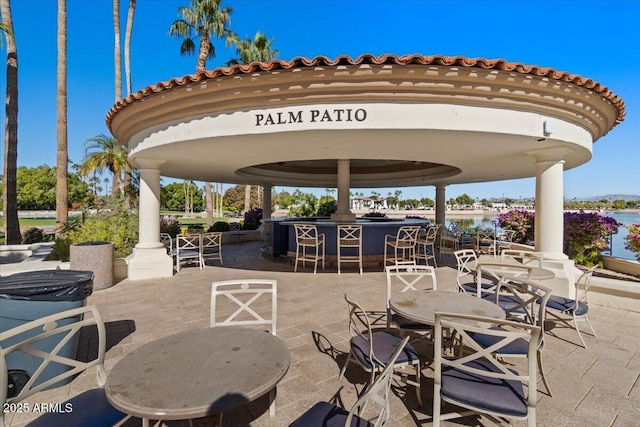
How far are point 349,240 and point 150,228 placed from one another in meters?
4.86

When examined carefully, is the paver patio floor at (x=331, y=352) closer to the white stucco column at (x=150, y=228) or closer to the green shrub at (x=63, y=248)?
the white stucco column at (x=150, y=228)

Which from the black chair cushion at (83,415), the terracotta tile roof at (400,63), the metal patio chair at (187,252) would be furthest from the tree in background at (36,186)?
the black chair cushion at (83,415)

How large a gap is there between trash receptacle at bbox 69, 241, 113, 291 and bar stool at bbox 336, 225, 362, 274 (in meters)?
4.99

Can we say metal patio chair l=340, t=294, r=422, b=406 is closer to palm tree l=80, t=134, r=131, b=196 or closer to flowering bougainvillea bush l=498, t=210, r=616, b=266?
flowering bougainvillea bush l=498, t=210, r=616, b=266

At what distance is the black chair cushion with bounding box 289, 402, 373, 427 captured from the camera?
1.60 meters

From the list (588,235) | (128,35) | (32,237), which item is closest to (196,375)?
(588,235)

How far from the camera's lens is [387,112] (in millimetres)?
4137

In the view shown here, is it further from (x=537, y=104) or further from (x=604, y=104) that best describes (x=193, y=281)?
(x=604, y=104)

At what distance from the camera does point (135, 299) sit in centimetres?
514

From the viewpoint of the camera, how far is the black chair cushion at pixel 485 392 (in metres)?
1.81

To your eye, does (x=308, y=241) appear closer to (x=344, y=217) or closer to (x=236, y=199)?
(x=344, y=217)


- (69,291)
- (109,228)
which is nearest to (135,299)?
(69,291)

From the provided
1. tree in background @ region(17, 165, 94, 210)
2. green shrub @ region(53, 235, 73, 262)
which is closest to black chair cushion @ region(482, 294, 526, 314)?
green shrub @ region(53, 235, 73, 262)

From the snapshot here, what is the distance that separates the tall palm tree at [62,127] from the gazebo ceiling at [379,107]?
19.3ft
